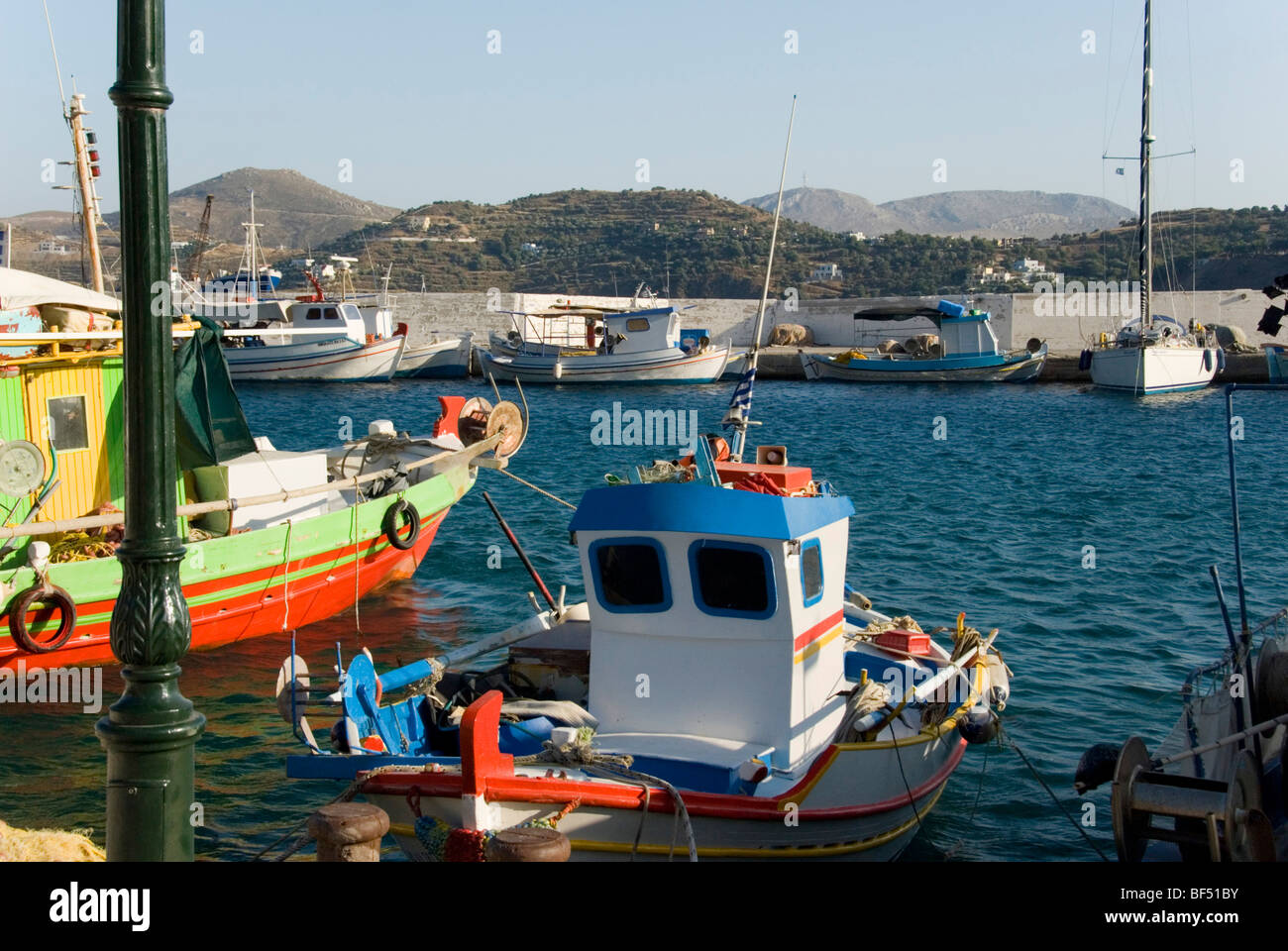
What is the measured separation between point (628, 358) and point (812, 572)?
49780 millimetres

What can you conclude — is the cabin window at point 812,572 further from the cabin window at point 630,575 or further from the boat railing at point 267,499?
the boat railing at point 267,499

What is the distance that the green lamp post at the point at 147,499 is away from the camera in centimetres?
507

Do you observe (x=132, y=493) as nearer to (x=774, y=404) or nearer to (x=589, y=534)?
(x=589, y=534)

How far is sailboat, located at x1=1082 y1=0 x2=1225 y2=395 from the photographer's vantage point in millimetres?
53781

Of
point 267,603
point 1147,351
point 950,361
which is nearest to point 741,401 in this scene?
point 267,603

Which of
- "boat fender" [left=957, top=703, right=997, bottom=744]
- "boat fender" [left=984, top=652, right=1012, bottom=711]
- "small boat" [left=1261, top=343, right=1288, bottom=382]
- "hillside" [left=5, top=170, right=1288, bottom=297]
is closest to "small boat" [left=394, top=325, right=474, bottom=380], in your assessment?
"small boat" [left=1261, top=343, right=1288, bottom=382]

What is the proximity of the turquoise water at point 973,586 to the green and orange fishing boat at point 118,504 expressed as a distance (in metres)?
0.65

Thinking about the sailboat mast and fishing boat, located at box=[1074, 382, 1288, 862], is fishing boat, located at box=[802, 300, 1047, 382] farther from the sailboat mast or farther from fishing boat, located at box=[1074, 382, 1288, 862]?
fishing boat, located at box=[1074, 382, 1288, 862]

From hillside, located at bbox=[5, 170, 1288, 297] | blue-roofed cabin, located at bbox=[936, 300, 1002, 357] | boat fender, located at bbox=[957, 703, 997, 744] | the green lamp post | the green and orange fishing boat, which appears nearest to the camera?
the green lamp post

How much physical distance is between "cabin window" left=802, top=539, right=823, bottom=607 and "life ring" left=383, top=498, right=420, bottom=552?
29.0 feet

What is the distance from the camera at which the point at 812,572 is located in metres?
9.87
